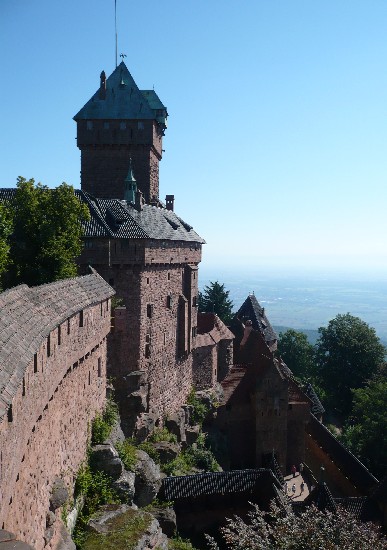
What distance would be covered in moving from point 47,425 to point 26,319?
2679mm

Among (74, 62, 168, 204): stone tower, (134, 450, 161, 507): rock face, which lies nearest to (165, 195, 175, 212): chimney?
(74, 62, 168, 204): stone tower

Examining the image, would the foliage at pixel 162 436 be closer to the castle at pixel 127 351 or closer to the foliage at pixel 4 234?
the castle at pixel 127 351

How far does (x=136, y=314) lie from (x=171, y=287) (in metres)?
5.17

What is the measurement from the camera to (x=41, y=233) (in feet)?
69.9

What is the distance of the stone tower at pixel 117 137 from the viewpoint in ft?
114

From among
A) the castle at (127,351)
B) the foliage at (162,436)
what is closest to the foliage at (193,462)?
the foliage at (162,436)

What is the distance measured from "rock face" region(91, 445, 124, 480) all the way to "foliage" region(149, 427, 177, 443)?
33.5 ft

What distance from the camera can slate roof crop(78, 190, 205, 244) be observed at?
25.1m

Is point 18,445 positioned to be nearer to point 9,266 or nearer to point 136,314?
point 9,266

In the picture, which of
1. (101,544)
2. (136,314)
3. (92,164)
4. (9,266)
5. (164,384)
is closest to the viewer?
(101,544)

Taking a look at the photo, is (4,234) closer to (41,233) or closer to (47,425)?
(41,233)

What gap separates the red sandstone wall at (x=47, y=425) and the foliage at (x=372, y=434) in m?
26.6

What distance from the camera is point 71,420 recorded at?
1369 cm

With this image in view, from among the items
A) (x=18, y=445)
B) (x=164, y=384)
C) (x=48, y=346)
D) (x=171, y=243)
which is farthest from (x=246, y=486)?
(x=18, y=445)
